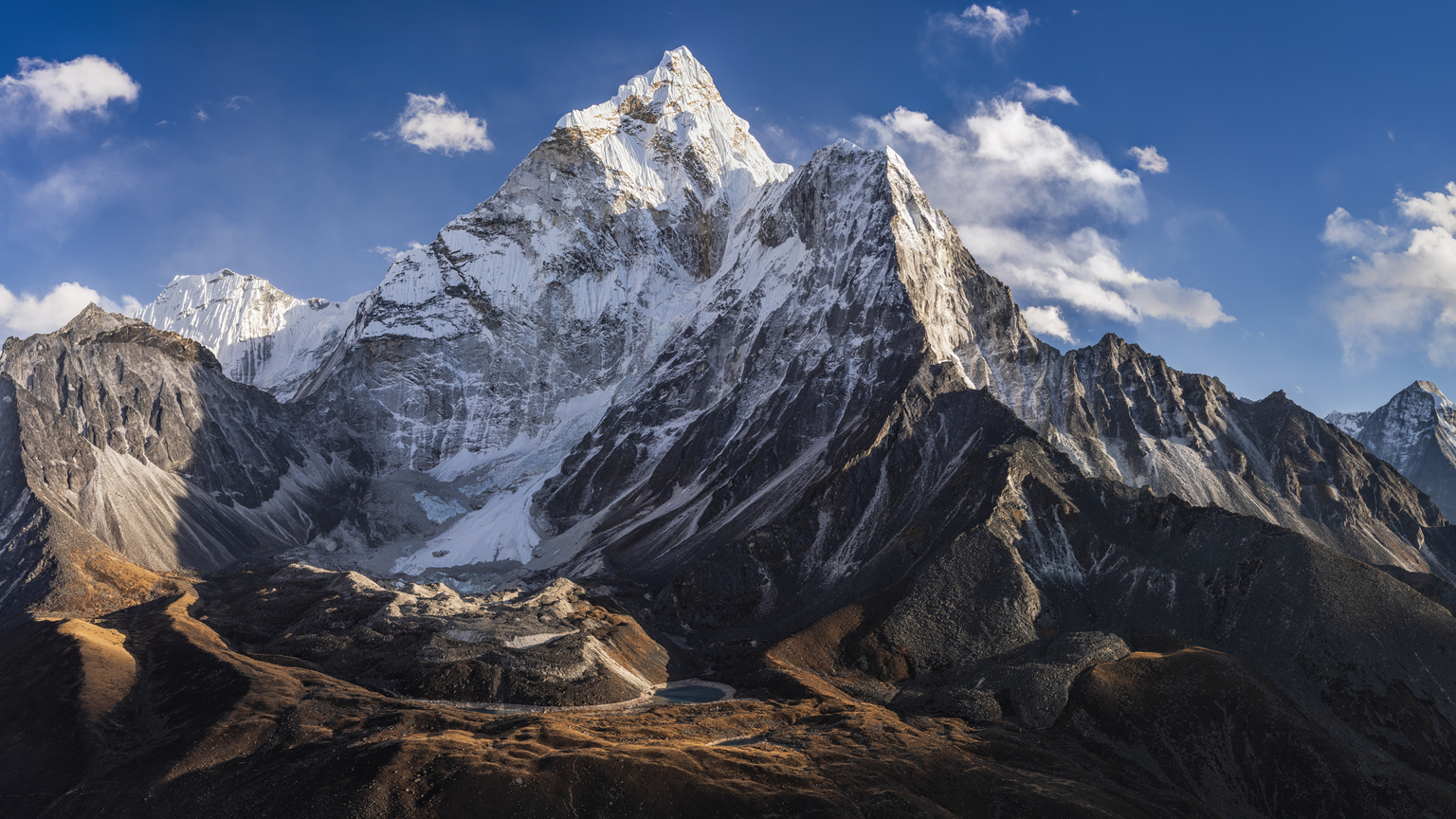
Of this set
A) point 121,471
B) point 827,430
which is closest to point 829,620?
point 827,430

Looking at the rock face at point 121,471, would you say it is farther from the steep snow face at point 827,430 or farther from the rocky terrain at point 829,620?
the steep snow face at point 827,430

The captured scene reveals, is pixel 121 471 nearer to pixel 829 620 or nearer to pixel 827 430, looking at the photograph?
pixel 827 430

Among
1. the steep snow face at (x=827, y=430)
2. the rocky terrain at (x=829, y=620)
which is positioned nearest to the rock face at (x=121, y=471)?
the rocky terrain at (x=829, y=620)

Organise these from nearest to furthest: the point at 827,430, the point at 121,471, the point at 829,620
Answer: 1. the point at 829,620
2. the point at 827,430
3. the point at 121,471

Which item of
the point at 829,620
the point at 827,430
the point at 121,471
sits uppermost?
the point at 827,430

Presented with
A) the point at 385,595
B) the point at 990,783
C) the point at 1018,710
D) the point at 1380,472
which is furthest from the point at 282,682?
the point at 1380,472
